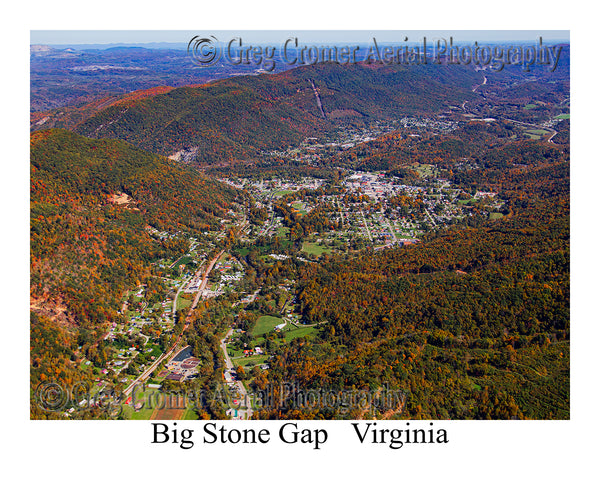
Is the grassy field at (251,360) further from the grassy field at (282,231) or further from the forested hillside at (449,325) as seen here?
the grassy field at (282,231)

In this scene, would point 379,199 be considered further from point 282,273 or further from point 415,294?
point 415,294

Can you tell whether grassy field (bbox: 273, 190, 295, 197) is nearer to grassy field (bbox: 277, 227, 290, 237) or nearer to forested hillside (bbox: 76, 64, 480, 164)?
grassy field (bbox: 277, 227, 290, 237)

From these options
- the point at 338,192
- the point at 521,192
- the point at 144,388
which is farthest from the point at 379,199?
the point at 144,388

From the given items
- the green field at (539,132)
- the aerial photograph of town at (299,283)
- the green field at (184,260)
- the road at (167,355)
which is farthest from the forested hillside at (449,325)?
the green field at (539,132)

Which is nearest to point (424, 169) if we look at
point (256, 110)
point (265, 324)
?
point (256, 110)

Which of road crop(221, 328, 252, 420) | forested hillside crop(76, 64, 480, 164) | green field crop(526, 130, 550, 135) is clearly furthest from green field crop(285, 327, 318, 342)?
green field crop(526, 130, 550, 135)

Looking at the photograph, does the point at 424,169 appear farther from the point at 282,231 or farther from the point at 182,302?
the point at 182,302
